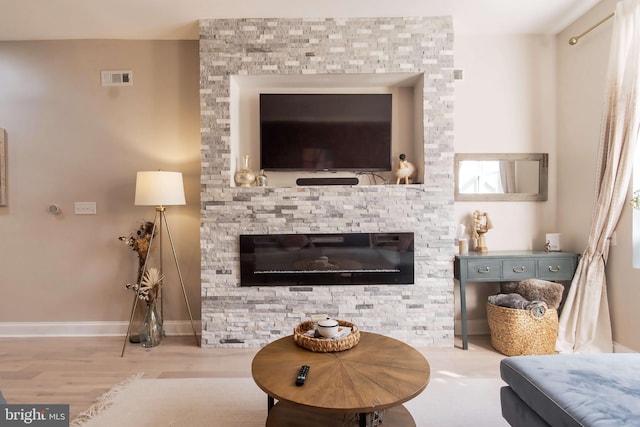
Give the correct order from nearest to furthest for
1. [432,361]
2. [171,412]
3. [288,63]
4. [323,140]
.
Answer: [171,412] → [432,361] → [288,63] → [323,140]

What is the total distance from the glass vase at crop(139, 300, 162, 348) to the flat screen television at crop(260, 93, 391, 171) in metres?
1.61

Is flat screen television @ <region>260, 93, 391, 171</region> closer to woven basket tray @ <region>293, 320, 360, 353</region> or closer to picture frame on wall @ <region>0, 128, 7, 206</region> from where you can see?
woven basket tray @ <region>293, 320, 360, 353</region>

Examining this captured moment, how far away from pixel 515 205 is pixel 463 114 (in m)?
0.98

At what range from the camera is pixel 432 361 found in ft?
8.46

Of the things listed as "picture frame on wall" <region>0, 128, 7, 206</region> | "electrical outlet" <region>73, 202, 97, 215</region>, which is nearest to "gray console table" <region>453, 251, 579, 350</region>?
"electrical outlet" <region>73, 202, 97, 215</region>

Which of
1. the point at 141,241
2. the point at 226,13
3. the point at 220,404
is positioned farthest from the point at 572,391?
the point at 226,13

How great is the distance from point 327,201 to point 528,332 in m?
1.87

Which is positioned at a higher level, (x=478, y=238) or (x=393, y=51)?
(x=393, y=51)

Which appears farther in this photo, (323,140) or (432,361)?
(323,140)

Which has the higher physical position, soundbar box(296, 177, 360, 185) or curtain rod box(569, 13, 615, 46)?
curtain rod box(569, 13, 615, 46)

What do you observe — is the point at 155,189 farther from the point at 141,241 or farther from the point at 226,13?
the point at 226,13

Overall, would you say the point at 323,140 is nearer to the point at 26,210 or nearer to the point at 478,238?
the point at 478,238

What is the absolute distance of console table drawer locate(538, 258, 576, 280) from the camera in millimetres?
2797

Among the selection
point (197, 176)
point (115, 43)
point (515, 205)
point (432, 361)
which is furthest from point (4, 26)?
point (515, 205)
